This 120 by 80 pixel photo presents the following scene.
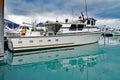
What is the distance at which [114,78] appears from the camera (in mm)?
7598

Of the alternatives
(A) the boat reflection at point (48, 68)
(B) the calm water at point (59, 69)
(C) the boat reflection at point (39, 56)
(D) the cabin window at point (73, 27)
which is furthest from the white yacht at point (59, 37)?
(A) the boat reflection at point (48, 68)

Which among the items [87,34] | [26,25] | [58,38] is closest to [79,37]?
[87,34]

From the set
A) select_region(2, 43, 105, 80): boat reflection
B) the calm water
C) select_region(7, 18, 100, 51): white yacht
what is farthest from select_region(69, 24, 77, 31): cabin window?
select_region(2, 43, 105, 80): boat reflection

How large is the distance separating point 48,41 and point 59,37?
1272mm

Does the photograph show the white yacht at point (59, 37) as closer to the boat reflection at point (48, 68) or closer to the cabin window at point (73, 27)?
the cabin window at point (73, 27)

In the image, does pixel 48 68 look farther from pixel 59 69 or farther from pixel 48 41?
pixel 48 41

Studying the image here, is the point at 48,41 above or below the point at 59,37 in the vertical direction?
below

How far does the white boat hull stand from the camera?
14883 mm

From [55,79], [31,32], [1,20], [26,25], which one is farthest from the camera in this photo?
[26,25]

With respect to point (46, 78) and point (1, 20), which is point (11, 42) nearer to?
point (1, 20)

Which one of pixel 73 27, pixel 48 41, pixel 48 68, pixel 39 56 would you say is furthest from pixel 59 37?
pixel 48 68

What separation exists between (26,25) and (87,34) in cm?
713

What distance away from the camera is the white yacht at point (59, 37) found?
15.1 metres

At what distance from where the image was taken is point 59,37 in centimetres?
1711
